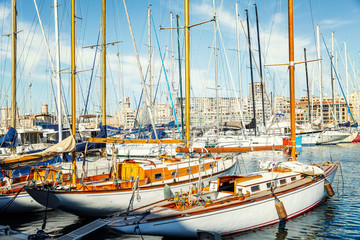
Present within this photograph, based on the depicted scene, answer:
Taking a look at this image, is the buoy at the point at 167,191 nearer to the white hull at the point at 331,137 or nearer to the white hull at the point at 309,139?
the white hull at the point at 309,139

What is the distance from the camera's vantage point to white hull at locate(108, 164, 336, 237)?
993 centimetres

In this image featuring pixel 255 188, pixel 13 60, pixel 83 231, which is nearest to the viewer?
pixel 83 231

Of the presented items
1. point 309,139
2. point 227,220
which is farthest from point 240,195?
point 309,139

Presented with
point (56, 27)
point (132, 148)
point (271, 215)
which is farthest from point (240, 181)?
point (132, 148)

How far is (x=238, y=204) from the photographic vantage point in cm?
1098

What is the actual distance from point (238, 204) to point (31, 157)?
26.9 feet

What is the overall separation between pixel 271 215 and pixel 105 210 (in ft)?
23.6

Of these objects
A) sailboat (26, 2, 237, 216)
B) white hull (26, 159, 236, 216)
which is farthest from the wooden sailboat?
sailboat (26, 2, 237, 216)

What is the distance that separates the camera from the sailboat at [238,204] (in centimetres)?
1008

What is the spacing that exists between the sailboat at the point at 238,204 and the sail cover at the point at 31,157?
386 cm

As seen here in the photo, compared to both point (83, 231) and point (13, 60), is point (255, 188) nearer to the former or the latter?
point (83, 231)

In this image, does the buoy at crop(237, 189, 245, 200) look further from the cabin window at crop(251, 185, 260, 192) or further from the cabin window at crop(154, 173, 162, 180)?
the cabin window at crop(154, 173, 162, 180)

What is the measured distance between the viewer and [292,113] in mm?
15156

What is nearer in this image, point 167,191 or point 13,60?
point 167,191
